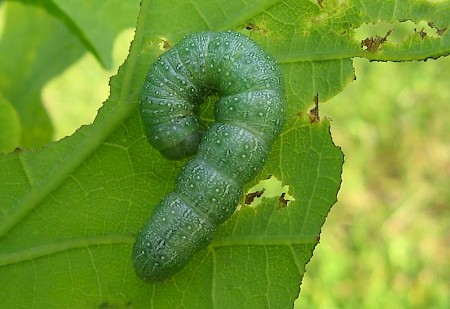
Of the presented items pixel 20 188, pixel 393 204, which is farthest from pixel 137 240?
pixel 393 204

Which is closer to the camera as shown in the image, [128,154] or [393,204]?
[128,154]

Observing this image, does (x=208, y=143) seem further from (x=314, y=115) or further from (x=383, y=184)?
(x=383, y=184)

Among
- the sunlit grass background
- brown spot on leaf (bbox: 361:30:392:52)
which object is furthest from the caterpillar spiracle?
the sunlit grass background

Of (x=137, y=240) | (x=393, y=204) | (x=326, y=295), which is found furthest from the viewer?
(x=393, y=204)

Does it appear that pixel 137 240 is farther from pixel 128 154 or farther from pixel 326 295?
pixel 326 295

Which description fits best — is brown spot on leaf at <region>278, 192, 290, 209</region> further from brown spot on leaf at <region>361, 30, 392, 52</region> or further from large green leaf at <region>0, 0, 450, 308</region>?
brown spot on leaf at <region>361, 30, 392, 52</region>

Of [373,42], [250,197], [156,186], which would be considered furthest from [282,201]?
[373,42]

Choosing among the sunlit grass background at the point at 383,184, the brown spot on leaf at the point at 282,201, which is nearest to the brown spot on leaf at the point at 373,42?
the brown spot on leaf at the point at 282,201

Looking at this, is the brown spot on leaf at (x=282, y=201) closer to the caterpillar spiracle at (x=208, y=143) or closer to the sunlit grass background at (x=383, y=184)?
the caterpillar spiracle at (x=208, y=143)
